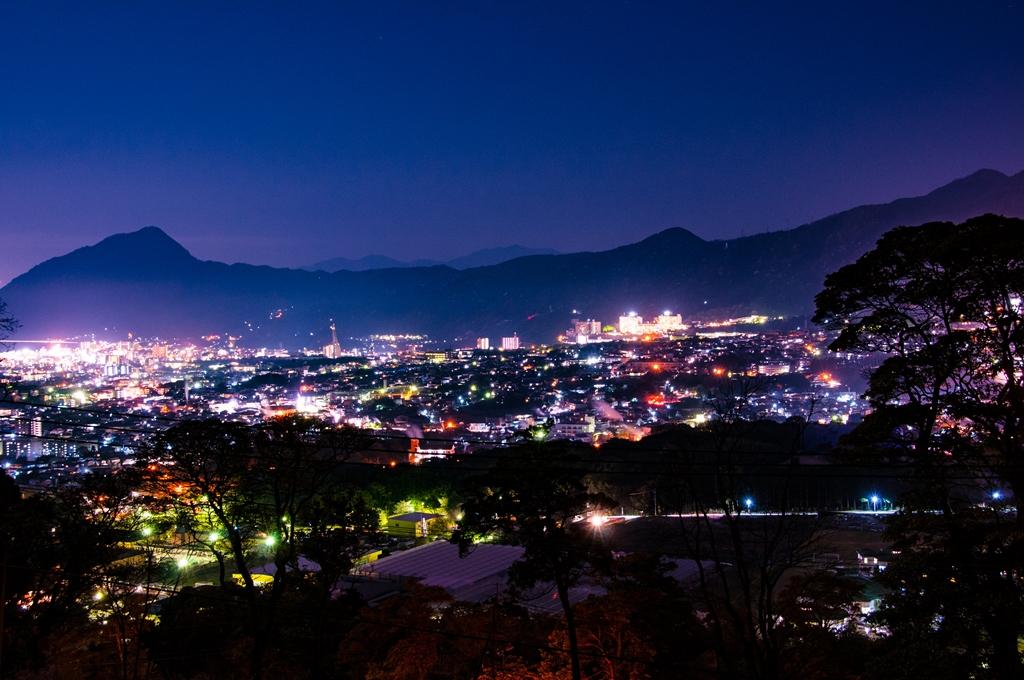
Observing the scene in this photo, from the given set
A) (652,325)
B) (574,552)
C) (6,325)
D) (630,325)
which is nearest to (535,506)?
(574,552)

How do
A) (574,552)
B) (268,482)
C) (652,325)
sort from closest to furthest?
(574,552) → (268,482) → (652,325)

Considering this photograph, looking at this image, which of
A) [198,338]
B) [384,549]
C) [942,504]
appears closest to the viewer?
[942,504]

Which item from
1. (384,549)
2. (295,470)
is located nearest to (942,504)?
(295,470)

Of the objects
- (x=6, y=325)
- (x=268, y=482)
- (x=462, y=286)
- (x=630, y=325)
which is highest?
(x=462, y=286)

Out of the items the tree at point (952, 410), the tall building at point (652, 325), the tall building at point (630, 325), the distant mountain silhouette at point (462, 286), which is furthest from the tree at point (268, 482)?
the distant mountain silhouette at point (462, 286)

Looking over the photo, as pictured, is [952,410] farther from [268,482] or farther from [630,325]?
[630,325]

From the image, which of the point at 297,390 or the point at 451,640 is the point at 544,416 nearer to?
the point at 297,390

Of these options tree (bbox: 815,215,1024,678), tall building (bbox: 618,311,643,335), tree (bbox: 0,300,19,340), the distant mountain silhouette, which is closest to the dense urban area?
tree (bbox: 815,215,1024,678)
